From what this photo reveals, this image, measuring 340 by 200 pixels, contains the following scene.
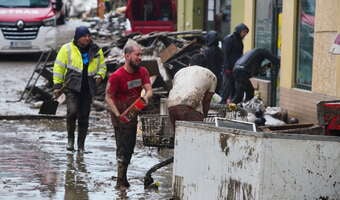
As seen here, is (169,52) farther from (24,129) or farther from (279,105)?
(24,129)

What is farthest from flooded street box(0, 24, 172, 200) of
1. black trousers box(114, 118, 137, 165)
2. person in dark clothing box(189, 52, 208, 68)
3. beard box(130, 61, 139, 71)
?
person in dark clothing box(189, 52, 208, 68)

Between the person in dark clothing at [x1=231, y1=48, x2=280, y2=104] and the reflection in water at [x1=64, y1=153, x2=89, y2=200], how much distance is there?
14.3ft

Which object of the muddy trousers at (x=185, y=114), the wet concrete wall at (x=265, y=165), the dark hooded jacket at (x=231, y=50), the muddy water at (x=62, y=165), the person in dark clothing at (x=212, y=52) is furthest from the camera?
the dark hooded jacket at (x=231, y=50)

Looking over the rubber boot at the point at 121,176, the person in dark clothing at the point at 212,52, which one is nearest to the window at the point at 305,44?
the person in dark clothing at the point at 212,52

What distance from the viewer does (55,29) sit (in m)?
28.0

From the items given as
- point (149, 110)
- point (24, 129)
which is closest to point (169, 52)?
point (149, 110)

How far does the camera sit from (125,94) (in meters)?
10.5

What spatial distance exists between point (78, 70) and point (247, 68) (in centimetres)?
A: 425

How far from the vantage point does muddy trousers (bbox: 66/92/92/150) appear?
13.3 m

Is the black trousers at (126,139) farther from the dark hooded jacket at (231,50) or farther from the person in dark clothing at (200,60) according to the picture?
the dark hooded jacket at (231,50)

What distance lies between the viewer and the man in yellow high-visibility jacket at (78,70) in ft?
43.2

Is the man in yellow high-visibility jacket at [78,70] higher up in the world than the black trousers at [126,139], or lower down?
higher up

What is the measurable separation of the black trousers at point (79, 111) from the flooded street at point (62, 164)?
1.19 feet

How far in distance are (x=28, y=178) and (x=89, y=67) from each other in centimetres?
254
